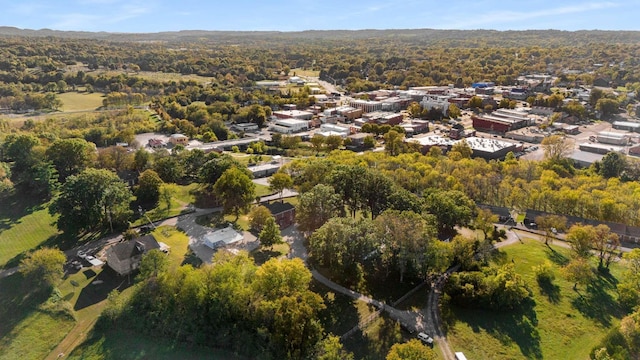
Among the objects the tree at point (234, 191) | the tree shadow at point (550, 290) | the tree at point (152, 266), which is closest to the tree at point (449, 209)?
the tree shadow at point (550, 290)

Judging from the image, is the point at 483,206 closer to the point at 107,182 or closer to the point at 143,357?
the point at 143,357

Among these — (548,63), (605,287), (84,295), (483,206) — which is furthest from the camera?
(548,63)

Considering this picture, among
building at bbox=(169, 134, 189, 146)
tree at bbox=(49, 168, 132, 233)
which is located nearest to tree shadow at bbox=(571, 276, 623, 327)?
tree at bbox=(49, 168, 132, 233)

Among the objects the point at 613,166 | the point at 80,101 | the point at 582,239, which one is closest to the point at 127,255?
the point at 582,239

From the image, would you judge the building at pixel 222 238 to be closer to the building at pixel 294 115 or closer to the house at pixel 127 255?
the house at pixel 127 255

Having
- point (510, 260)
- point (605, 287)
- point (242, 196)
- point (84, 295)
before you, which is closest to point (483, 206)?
point (510, 260)
